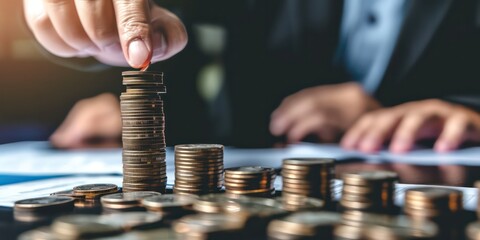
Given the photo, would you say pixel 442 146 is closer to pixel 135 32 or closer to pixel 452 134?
pixel 452 134

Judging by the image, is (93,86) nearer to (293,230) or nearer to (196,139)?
(196,139)

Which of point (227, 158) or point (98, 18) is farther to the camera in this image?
point (227, 158)

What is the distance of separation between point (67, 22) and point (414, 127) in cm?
121

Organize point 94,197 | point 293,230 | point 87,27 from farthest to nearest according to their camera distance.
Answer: point 87,27
point 94,197
point 293,230

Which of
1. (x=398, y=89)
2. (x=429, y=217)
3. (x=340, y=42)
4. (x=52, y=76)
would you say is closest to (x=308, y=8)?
(x=340, y=42)

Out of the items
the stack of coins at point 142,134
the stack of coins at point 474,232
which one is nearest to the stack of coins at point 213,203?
the stack of coins at point 142,134

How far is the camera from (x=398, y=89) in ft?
7.51

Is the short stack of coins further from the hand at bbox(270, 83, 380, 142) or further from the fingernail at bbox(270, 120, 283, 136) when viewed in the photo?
the fingernail at bbox(270, 120, 283, 136)

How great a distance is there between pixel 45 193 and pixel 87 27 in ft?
Result: 1.71


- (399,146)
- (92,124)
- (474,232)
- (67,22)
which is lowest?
(474,232)

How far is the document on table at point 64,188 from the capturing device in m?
1.07

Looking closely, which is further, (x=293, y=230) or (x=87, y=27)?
(x=87, y=27)

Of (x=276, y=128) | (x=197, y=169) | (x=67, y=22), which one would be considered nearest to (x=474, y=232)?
(x=197, y=169)

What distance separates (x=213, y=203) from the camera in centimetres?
94
